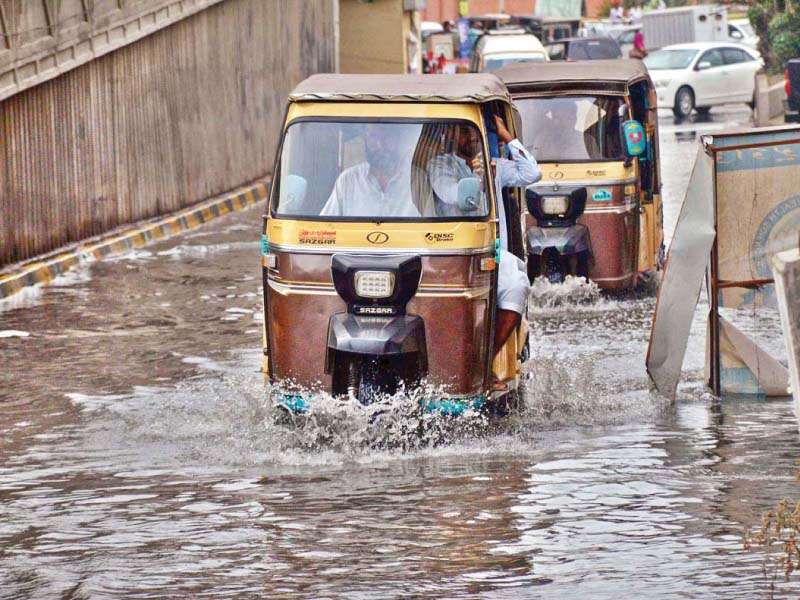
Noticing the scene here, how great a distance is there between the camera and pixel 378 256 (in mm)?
8070

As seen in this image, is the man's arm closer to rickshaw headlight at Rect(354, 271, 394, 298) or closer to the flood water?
rickshaw headlight at Rect(354, 271, 394, 298)

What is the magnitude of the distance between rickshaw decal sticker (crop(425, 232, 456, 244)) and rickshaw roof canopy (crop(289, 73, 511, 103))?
740mm

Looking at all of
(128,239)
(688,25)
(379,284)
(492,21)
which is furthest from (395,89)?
(492,21)

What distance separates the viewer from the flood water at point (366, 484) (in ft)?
19.6

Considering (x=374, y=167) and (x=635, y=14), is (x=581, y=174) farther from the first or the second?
(x=635, y=14)

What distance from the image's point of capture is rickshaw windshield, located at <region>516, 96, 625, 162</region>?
1340 cm

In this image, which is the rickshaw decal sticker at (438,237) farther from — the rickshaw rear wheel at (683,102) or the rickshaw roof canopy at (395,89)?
the rickshaw rear wheel at (683,102)

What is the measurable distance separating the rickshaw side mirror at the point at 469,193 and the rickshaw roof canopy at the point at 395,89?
0.46 m

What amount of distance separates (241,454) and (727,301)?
2962mm

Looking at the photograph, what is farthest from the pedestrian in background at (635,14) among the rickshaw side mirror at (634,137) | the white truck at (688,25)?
the rickshaw side mirror at (634,137)

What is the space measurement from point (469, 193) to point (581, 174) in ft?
17.5

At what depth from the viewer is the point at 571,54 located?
39844 mm

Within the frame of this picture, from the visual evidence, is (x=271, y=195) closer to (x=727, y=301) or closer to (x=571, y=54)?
(x=727, y=301)

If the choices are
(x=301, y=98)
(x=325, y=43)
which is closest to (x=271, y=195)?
(x=301, y=98)
